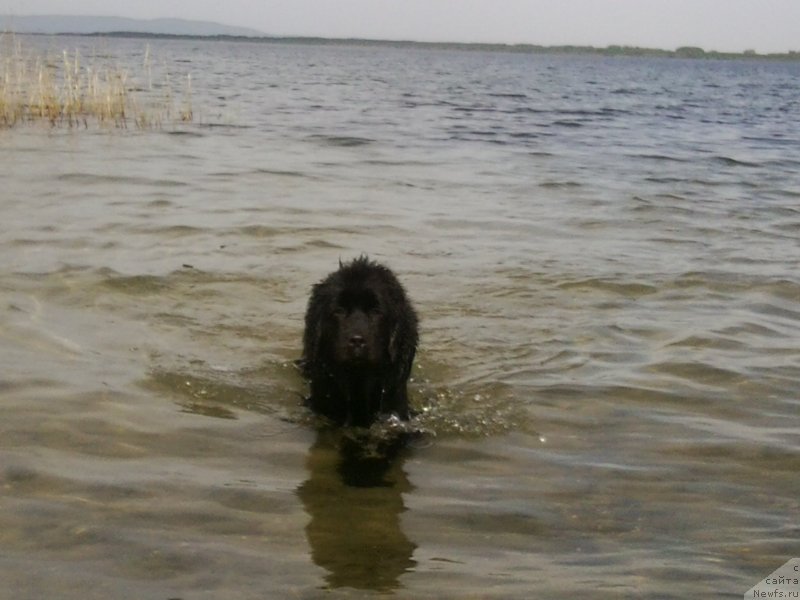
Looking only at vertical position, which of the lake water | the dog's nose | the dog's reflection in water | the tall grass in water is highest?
the tall grass in water

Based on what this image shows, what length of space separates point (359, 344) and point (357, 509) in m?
1.03

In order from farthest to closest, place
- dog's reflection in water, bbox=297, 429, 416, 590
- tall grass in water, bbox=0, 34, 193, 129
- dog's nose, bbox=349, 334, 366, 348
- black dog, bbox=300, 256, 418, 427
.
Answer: tall grass in water, bbox=0, 34, 193, 129 → black dog, bbox=300, 256, 418, 427 → dog's nose, bbox=349, 334, 366, 348 → dog's reflection in water, bbox=297, 429, 416, 590

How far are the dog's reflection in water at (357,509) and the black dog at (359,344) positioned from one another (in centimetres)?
24

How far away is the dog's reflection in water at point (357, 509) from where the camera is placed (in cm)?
448

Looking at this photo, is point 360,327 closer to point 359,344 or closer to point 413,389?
point 359,344

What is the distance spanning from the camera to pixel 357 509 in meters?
5.16

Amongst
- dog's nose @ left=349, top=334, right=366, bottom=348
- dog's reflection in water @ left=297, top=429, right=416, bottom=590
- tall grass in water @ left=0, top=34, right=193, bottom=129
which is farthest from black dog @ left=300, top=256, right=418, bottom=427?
tall grass in water @ left=0, top=34, right=193, bottom=129

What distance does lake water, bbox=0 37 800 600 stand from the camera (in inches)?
179

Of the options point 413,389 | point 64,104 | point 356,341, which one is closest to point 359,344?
point 356,341

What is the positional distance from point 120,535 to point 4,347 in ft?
10.7

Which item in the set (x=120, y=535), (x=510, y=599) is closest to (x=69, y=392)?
(x=120, y=535)

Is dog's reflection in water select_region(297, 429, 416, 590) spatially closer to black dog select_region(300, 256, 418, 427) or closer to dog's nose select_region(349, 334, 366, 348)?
black dog select_region(300, 256, 418, 427)

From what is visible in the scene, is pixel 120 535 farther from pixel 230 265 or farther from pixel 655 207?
pixel 655 207

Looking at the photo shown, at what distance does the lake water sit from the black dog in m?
0.28
